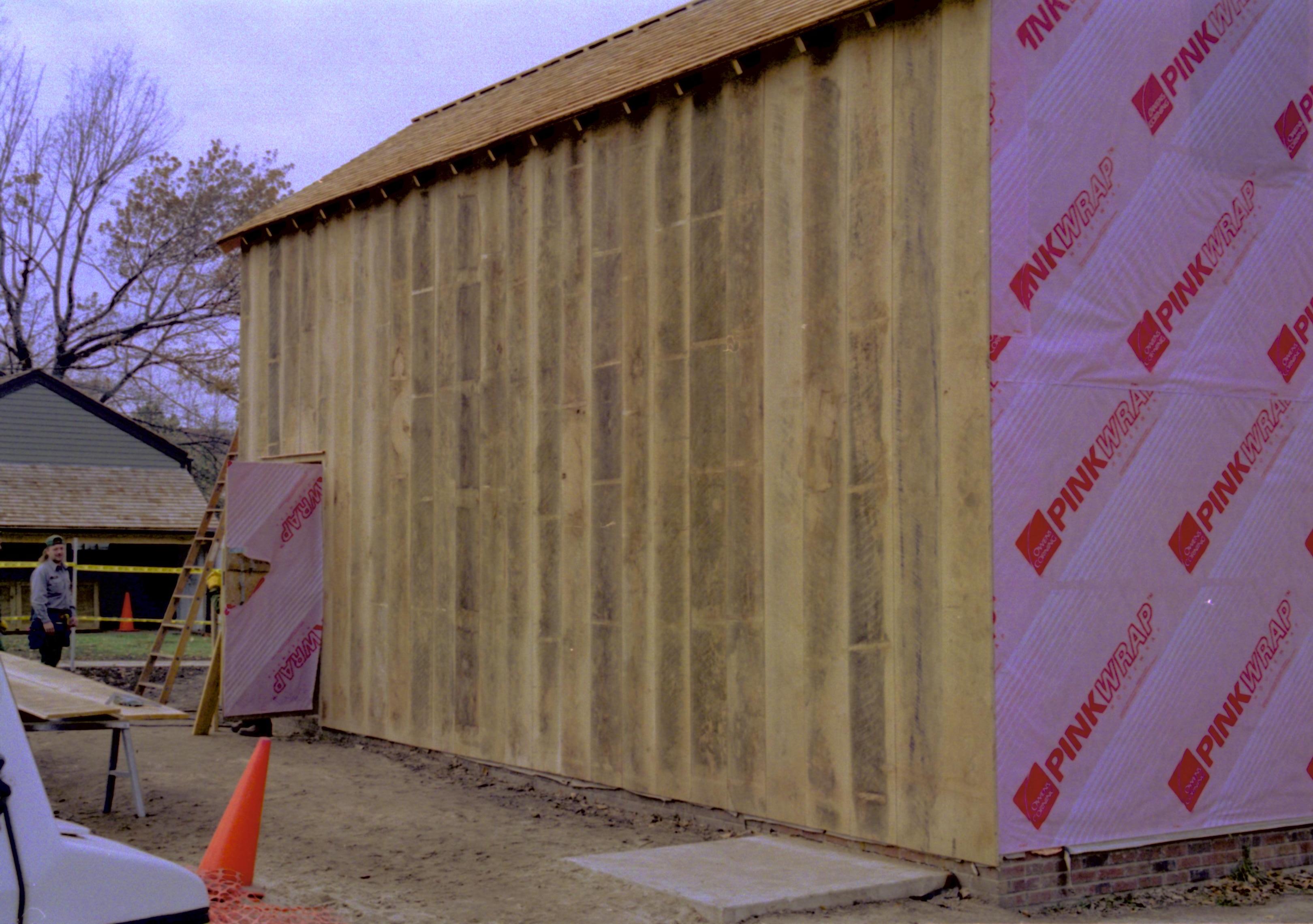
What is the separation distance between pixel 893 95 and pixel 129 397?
39.0 meters

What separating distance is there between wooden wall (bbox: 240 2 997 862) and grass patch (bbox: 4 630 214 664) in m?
9.76

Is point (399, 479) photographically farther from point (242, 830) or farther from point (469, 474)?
point (242, 830)

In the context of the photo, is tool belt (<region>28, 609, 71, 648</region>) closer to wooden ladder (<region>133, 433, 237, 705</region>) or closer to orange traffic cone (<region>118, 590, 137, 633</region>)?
wooden ladder (<region>133, 433, 237, 705</region>)

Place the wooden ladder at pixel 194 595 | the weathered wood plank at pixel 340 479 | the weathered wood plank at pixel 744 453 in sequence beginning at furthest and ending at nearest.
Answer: the wooden ladder at pixel 194 595 → the weathered wood plank at pixel 340 479 → the weathered wood plank at pixel 744 453

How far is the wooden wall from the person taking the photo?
6.89m

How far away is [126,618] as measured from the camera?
2784 cm

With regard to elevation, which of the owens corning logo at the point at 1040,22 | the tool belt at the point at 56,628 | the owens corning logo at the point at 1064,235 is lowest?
the tool belt at the point at 56,628

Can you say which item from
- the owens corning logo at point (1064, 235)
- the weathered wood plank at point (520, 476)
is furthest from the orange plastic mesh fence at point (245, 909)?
the owens corning logo at point (1064, 235)

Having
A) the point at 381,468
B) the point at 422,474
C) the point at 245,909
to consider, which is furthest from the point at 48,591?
the point at 245,909

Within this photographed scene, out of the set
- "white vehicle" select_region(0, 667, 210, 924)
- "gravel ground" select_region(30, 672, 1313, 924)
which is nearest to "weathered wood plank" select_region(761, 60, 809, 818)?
"gravel ground" select_region(30, 672, 1313, 924)

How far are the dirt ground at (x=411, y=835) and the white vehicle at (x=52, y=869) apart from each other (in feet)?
11.5

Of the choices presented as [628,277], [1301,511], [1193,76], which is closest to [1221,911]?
[1301,511]

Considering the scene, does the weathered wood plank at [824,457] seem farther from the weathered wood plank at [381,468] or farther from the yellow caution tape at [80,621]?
the yellow caution tape at [80,621]

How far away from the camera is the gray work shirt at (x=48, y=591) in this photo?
1454 cm
